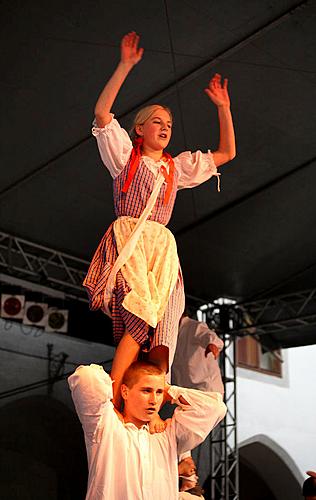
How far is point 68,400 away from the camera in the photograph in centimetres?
929

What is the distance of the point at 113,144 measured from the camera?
132 inches

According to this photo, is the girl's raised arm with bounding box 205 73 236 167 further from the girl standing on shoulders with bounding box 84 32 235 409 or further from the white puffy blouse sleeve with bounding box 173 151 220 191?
the girl standing on shoulders with bounding box 84 32 235 409

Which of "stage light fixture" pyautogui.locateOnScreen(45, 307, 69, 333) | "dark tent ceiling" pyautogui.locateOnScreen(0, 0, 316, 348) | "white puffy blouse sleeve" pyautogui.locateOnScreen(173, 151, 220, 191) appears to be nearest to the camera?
"white puffy blouse sleeve" pyautogui.locateOnScreen(173, 151, 220, 191)

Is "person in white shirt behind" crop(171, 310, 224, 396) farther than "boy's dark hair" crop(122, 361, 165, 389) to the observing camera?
Yes

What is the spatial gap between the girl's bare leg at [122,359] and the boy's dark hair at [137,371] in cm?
2

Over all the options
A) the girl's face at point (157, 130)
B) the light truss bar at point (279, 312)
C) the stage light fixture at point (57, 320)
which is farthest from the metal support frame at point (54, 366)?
the girl's face at point (157, 130)

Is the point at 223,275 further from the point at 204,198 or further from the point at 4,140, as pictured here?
the point at 4,140

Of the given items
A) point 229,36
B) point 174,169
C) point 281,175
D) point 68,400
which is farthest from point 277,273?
point 174,169

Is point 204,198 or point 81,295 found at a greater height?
point 204,198

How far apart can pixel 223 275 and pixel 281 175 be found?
1751 mm

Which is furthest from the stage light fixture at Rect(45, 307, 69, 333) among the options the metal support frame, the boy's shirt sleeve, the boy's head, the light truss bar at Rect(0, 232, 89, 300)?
the boy's shirt sleeve

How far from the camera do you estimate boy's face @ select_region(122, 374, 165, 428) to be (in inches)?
119

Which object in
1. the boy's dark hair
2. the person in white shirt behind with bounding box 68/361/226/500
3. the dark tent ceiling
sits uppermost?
the dark tent ceiling

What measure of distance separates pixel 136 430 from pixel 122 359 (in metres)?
0.31
